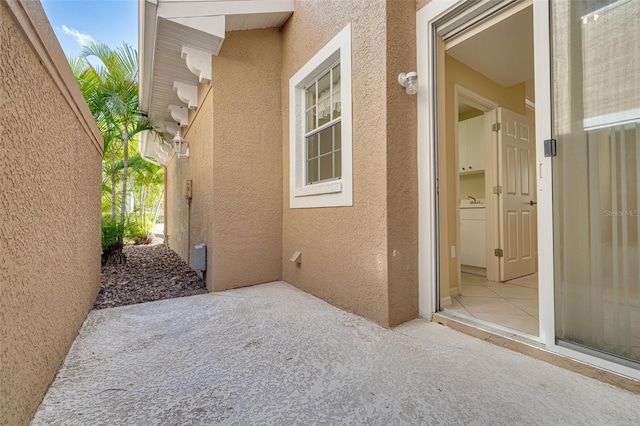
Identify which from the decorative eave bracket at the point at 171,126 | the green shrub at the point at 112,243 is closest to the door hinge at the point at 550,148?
the green shrub at the point at 112,243

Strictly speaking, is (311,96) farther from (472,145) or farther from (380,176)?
(472,145)

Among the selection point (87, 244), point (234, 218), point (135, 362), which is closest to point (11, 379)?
point (135, 362)

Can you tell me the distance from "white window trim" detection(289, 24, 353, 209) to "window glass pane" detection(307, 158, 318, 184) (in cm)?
7

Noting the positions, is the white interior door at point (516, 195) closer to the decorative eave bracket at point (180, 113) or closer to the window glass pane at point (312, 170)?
the window glass pane at point (312, 170)

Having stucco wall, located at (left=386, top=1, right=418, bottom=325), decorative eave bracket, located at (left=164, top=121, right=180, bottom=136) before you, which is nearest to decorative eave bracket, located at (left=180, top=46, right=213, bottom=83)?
stucco wall, located at (left=386, top=1, right=418, bottom=325)

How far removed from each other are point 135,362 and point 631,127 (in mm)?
3242

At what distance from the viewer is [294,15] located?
378 centimetres

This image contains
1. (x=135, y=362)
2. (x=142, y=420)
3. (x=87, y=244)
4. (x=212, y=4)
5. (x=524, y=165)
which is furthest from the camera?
(x=524, y=165)

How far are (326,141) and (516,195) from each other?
2890mm

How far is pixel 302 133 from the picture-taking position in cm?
382

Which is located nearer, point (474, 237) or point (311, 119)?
point (311, 119)

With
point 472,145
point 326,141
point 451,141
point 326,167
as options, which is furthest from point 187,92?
point 472,145

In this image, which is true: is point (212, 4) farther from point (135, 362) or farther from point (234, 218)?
point (135, 362)

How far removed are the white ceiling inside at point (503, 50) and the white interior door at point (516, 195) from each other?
19.3 inches
